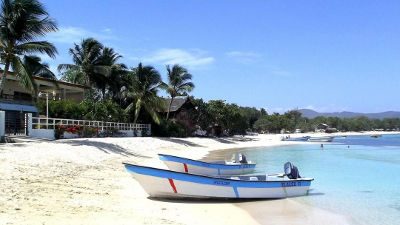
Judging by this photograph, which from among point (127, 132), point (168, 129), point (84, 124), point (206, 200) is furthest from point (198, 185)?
point (168, 129)

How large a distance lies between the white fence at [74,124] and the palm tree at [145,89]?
1.85m

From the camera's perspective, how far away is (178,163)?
18.6 meters

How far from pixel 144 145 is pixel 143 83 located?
12.4 metres

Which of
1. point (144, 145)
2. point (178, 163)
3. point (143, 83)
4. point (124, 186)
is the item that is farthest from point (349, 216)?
point (143, 83)

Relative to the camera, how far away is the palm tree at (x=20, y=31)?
21812 millimetres

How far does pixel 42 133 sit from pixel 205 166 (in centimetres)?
1216

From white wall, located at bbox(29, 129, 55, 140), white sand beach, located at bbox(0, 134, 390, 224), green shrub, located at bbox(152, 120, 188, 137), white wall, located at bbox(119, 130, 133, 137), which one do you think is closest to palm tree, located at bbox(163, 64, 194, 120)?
green shrub, located at bbox(152, 120, 188, 137)

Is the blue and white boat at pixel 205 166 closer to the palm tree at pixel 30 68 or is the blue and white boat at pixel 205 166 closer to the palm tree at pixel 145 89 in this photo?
the palm tree at pixel 30 68

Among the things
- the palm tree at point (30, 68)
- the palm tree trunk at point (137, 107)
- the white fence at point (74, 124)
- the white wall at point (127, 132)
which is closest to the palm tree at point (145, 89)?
the palm tree trunk at point (137, 107)

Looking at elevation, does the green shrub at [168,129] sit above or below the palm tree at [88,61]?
below

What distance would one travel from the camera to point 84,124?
107 feet

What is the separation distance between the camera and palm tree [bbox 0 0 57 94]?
2181 cm

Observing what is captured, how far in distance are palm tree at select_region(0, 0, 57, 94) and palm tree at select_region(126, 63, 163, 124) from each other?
21.0 metres

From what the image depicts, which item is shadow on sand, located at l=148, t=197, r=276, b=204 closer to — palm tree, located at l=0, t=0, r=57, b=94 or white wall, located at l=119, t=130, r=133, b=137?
palm tree, located at l=0, t=0, r=57, b=94
